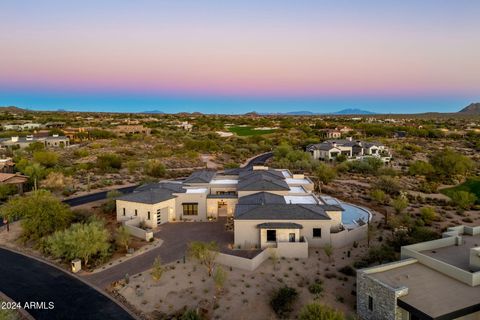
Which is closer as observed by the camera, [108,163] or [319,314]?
[319,314]

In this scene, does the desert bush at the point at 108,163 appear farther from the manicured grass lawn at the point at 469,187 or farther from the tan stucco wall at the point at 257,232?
the manicured grass lawn at the point at 469,187

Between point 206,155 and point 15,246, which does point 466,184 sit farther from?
point 15,246

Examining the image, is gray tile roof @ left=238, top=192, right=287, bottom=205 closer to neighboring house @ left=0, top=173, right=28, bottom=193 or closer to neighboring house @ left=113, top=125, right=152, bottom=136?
neighboring house @ left=0, top=173, right=28, bottom=193

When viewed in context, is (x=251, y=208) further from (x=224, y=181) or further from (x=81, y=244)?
(x=224, y=181)

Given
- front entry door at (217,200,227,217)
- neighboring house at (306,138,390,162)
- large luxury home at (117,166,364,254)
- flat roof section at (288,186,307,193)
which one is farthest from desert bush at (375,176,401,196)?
neighboring house at (306,138,390,162)

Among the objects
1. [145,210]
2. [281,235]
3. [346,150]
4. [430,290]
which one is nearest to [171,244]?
[145,210]

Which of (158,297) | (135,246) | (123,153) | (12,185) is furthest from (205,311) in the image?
(123,153)

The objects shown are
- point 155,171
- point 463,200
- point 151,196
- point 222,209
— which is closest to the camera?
point 151,196
